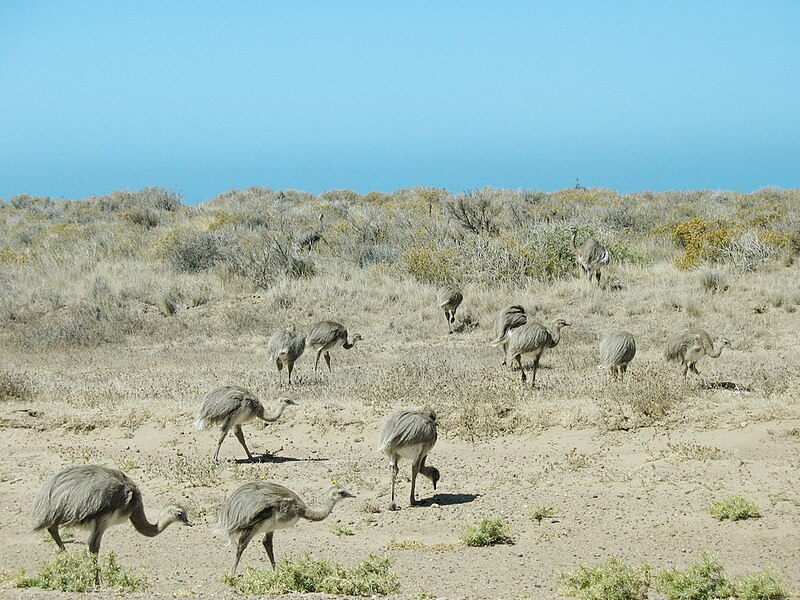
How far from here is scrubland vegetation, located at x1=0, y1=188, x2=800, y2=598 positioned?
8195 mm

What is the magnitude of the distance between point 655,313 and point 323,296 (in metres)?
6.45

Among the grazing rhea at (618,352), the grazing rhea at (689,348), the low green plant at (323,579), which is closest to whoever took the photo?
the low green plant at (323,579)

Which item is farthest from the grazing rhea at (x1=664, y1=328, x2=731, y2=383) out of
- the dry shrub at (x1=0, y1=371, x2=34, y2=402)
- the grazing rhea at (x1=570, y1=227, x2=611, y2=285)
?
the dry shrub at (x1=0, y1=371, x2=34, y2=402)

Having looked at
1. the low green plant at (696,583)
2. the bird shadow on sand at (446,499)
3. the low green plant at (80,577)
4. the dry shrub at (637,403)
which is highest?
the dry shrub at (637,403)

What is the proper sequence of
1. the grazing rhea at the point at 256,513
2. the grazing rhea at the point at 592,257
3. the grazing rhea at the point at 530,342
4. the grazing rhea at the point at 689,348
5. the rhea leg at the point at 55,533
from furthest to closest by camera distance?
the grazing rhea at the point at 592,257 < the grazing rhea at the point at 530,342 < the grazing rhea at the point at 689,348 < the rhea leg at the point at 55,533 < the grazing rhea at the point at 256,513

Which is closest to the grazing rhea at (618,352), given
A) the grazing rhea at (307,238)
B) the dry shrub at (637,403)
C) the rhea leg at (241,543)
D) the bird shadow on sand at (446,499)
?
the dry shrub at (637,403)

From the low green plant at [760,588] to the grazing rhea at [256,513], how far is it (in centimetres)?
327

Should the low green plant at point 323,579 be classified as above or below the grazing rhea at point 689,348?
below

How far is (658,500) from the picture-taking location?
29.2ft

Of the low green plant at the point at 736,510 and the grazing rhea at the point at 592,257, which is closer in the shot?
the low green plant at the point at 736,510

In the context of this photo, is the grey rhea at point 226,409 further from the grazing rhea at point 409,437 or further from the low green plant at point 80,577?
the low green plant at point 80,577

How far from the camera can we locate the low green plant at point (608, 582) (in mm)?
6418

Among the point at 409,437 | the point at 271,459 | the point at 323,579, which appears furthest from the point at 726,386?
the point at 323,579

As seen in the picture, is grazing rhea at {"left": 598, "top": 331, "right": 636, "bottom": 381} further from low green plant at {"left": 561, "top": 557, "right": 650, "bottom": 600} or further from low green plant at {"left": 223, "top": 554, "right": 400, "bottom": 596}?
low green plant at {"left": 223, "top": 554, "right": 400, "bottom": 596}
